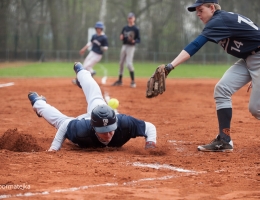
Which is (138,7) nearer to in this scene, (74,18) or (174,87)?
(74,18)

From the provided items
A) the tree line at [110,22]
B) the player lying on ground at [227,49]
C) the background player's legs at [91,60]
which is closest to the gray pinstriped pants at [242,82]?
the player lying on ground at [227,49]

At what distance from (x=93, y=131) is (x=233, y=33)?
79.1 inches

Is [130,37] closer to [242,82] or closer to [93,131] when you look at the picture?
[242,82]

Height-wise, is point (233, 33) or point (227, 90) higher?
point (233, 33)

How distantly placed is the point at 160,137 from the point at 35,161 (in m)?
2.54

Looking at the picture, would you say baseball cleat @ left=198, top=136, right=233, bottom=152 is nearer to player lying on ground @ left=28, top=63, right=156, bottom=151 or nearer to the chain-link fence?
player lying on ground @ left=28, top=63, right=156, bottom=151

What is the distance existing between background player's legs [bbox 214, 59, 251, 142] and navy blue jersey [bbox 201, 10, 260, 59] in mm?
251

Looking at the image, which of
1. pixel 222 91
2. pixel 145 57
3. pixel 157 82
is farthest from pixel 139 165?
pixel 145 57

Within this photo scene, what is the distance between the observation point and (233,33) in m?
5.67

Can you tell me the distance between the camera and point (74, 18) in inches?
1677

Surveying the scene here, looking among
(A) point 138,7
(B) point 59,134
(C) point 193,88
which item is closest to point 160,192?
(B) point 59,134

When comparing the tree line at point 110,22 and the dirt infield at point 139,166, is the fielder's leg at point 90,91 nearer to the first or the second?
the dirt infield at point 139,166

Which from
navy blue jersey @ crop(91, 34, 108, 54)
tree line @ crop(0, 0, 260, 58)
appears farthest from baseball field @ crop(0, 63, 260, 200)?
tree line @ crop(0, 0, 260, 58)

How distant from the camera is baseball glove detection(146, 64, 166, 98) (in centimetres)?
573
